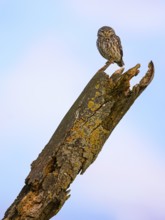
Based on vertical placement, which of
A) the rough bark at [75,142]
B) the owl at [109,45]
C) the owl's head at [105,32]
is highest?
the owl's head at [105,32]

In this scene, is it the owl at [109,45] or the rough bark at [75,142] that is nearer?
the rough bark at [75,142]

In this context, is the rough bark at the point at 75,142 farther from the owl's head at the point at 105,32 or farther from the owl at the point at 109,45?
the owl's head at the point at 105,32

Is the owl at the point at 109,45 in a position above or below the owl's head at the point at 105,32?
below

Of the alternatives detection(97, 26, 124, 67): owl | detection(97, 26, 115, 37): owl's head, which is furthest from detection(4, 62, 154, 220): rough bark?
detection(97, 26, 115, 37): owl's head

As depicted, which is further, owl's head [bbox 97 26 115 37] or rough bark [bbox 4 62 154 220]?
owl's head [bbox 97 26 115 37]

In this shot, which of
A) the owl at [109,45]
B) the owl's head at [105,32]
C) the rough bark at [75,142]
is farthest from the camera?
the owl's head at [105,32]

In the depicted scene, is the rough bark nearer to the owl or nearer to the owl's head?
the owl

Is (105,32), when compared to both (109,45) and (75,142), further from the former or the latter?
(75,142)

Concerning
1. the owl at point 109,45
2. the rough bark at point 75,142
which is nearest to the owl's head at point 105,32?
the owl at point 109,45
